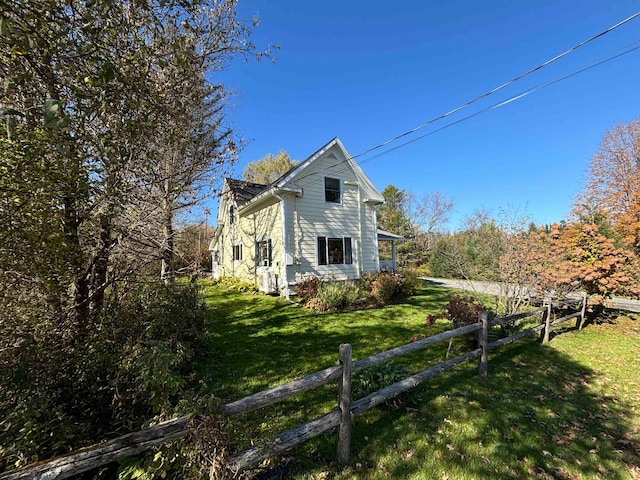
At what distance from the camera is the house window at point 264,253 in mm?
13664

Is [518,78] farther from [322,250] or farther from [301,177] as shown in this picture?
[322,250]

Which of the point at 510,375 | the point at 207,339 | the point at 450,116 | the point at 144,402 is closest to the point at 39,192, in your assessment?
the point at 144,402

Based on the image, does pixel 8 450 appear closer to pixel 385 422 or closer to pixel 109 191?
pixel 109 191

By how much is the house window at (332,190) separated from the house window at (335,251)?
202cm

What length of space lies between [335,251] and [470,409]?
32.7 feet

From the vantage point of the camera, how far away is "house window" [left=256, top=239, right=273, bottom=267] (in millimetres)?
13664

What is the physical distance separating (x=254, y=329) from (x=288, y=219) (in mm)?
5712

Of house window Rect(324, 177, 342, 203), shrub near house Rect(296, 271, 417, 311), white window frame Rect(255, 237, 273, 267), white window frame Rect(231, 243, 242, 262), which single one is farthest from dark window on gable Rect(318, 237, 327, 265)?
white window frame Rect(231, 243, 242, 262)

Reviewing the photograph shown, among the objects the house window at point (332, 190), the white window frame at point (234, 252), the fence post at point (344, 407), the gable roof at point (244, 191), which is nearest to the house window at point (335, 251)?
the house window at point (332, 190)

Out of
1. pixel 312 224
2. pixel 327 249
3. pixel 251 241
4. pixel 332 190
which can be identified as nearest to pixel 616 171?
pixel 332 190

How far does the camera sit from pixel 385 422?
3.69 meters

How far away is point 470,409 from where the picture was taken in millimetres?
4039

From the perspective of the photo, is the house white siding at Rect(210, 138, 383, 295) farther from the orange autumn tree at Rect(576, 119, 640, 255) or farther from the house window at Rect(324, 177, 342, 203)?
the orange autumn tree at Rect(576, 119, 640, 255)

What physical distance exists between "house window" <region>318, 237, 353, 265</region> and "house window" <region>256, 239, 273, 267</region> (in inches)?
100
